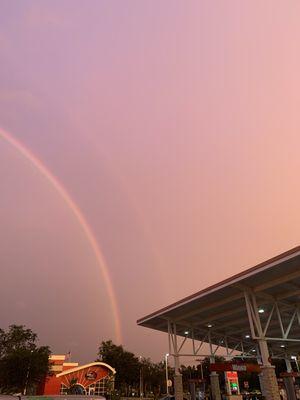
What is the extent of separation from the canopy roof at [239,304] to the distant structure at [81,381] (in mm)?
20781

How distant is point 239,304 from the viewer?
94.6 ft

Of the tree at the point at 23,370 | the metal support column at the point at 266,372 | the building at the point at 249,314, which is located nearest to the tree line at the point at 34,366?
the tree at the point at 23,370

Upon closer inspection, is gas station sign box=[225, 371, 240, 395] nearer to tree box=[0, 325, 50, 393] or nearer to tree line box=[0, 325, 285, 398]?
tree line box=[0, 325, 285, 398]

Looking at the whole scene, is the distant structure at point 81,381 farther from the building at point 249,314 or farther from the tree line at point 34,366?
the building at point 249,314

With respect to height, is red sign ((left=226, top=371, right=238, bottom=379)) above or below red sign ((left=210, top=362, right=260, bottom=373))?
above

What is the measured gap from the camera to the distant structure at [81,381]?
51.3 metres

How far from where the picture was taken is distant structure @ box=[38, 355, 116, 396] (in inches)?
2021

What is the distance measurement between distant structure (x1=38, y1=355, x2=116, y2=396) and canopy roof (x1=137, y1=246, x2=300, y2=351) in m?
20.8

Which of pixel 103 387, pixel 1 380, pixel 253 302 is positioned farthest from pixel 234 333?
pixel 1 380

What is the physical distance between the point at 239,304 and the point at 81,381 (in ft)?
113

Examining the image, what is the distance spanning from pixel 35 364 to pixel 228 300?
34.5 meters

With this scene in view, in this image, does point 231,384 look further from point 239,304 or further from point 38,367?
point 38,367

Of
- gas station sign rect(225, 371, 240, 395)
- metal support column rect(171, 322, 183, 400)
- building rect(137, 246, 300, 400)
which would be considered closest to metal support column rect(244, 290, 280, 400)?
building rect(137, 246, 300, 400)

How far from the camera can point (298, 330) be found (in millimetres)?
36531
